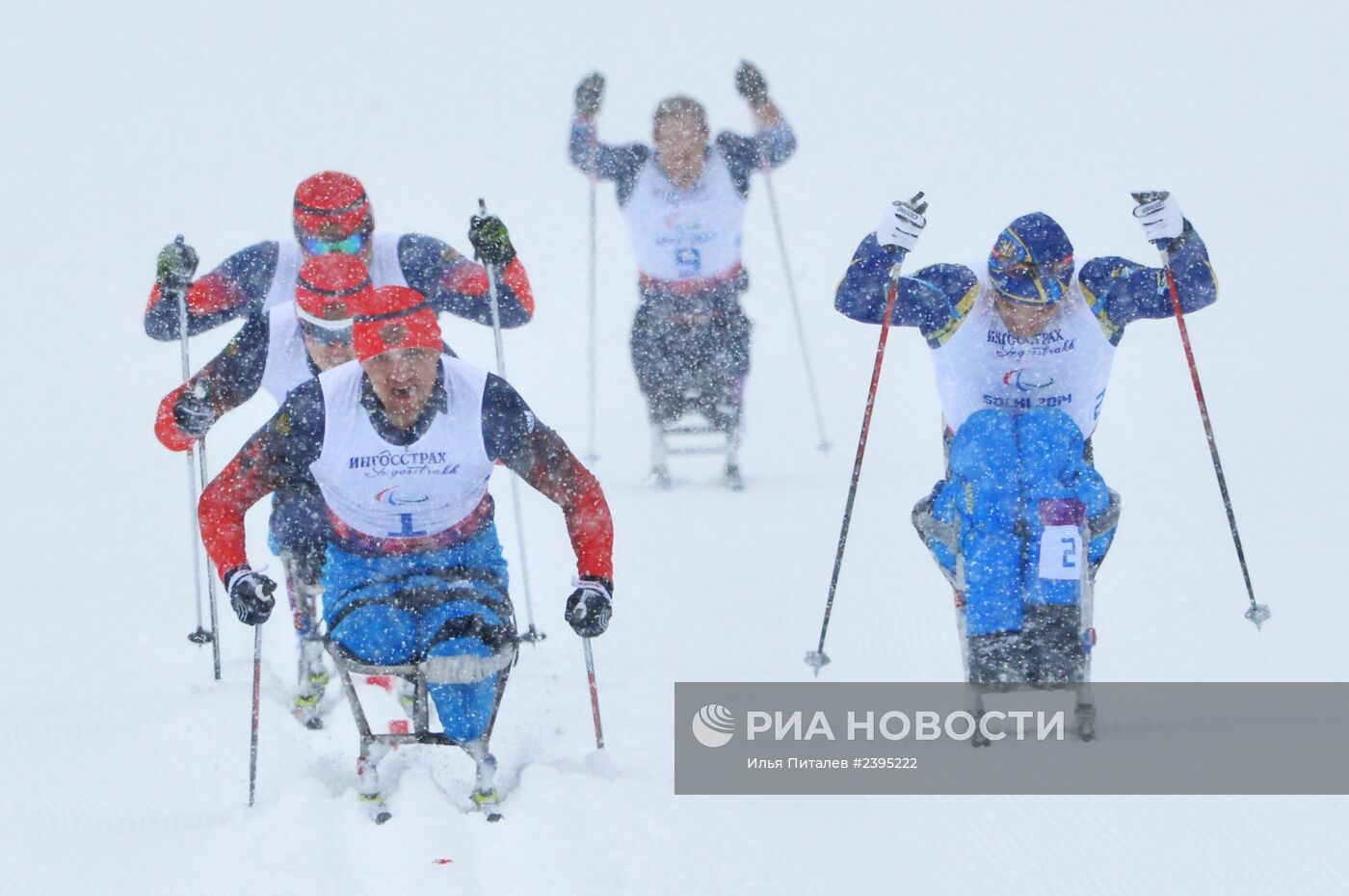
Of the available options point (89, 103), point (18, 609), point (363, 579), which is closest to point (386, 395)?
point (363, 579)

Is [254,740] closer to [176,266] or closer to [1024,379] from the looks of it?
[176,266]

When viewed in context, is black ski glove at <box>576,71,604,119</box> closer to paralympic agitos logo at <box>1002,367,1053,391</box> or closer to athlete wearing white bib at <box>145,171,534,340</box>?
athlete wearing white bib at <box>145,171,534,340</box>

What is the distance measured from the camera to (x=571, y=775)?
17.5 feet

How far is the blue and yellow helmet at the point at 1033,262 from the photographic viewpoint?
5.68m

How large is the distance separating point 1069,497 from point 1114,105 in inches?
752

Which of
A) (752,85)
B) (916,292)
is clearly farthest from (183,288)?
(752,85)

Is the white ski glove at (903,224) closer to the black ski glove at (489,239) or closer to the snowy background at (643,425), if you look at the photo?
the black ski glove at (489,239)

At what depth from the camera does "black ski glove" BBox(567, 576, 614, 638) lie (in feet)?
16.5

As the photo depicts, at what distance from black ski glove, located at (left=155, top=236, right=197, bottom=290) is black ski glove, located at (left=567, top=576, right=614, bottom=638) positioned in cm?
233

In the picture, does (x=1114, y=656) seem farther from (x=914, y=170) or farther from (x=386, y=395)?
(x=914, y=170)

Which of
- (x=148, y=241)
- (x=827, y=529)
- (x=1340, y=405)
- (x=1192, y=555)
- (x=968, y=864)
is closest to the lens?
(x=968, y=864)

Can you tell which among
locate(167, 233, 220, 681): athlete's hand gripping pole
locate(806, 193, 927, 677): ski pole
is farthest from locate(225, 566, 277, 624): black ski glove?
locate(806, 193, 927, 677): ski pole

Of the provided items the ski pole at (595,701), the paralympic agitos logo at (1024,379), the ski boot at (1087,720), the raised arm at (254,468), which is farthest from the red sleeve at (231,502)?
the ski boot at (1087,720)

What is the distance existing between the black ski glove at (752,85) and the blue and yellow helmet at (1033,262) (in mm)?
4686
